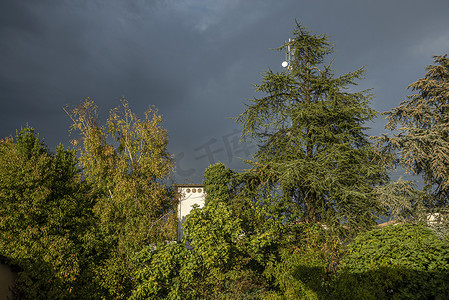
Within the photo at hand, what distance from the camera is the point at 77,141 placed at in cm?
1809

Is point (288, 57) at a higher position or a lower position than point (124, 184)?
higher

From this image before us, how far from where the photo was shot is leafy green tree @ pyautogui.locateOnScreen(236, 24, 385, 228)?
447 inches

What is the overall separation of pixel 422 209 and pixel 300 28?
29.7ft

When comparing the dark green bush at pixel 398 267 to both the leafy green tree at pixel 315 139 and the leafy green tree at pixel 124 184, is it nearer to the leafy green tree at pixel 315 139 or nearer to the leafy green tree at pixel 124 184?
the leafy green tree at pixel 315 139

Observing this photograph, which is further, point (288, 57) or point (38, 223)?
point (288, 57)

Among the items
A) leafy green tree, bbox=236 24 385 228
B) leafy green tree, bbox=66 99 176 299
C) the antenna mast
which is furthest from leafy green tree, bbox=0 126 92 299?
the antenna mast

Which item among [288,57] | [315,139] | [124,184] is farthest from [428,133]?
[124,184]

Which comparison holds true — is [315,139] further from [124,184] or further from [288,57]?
[124,184]

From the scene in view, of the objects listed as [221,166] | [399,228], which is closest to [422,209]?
[399,228]

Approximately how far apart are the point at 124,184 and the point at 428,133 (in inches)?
507

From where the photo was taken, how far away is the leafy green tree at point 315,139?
1135 cm

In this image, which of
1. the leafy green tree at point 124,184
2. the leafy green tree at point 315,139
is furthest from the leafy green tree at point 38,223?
the leafy green tree at point 315,139

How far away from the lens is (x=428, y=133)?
1091 cm

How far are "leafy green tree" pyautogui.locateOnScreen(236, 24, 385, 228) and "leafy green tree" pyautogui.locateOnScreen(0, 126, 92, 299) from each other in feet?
26.2
